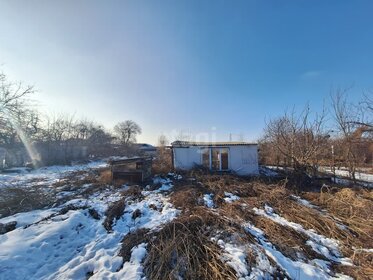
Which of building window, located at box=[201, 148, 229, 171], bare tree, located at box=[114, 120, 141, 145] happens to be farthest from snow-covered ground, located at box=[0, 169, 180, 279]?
bare tree, located at box=[114, 120, 141, 145]

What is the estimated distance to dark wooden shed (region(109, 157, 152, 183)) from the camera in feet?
33.5

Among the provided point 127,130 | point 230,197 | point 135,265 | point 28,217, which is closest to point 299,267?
point 135,265

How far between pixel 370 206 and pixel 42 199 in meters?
10.1

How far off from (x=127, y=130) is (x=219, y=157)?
46551 mm

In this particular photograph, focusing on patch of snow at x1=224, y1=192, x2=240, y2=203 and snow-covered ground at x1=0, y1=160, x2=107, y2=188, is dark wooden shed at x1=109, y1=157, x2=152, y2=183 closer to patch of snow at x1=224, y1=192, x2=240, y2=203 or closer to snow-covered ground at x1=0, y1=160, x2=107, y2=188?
snow-covered ground at x1=0, y1=160, x2=107, y2=188

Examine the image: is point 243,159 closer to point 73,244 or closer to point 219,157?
point 219,157

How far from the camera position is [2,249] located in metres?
3.83

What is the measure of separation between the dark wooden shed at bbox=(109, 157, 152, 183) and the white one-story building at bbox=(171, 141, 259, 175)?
10.6 feet

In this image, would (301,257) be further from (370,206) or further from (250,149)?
(250,149)

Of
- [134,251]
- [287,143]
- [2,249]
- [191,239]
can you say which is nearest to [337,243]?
[191,239]

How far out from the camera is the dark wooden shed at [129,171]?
33.5 ft

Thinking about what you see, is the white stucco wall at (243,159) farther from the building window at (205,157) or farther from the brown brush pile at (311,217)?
the brown brush pile at (311,217)

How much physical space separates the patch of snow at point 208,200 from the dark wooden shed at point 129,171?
4098 millimetres

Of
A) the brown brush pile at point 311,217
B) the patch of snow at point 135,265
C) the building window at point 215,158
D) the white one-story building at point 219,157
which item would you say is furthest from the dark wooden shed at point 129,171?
the patch of snow at point 135,265
